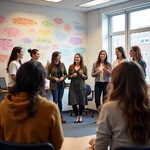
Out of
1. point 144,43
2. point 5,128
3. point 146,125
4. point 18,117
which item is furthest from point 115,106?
point 144,43

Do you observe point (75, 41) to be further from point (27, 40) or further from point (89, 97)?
point (89, 97)

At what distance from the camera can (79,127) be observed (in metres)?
4.97

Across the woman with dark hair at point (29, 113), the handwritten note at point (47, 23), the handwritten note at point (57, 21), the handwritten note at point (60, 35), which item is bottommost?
the woman with dark hair at point (29, 113)

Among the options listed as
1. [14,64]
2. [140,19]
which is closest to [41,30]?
[14,64]

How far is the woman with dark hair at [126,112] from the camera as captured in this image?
135 centimetres

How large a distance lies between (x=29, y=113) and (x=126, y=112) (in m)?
0.53

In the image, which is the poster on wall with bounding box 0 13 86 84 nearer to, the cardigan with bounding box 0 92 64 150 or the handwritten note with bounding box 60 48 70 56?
the handwritten note with bounding box 60 48 70 56

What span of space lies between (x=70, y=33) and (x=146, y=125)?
5487 millimetres

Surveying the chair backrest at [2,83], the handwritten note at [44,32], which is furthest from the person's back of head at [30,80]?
the handwritten note at [44,32]

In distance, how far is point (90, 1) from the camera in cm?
575

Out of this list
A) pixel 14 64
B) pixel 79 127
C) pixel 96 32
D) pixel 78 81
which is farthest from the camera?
pixel 96 32

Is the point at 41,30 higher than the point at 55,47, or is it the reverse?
the point at 41,30

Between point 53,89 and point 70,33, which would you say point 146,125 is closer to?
point 53,89

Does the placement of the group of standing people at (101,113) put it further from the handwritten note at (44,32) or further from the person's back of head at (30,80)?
the handwritten note at (44,32)
